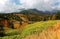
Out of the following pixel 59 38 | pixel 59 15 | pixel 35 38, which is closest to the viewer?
pixel 59 38

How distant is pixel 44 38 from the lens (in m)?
A: 9.14

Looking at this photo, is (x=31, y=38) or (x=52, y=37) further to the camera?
(x=31, y=38)

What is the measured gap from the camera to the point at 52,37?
8945 millimetres

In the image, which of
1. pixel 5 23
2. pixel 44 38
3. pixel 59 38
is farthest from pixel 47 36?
pixel 5 23

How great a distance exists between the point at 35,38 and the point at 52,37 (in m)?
1.38

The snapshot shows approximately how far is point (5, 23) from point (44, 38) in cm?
4379

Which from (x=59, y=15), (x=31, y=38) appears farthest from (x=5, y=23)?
(x=31, y=38)

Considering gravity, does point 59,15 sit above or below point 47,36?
below

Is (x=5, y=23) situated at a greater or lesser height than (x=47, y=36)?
lesser

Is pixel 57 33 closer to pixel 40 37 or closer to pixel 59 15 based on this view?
pixel 40 37

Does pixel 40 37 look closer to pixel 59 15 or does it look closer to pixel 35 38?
pixel 35 38

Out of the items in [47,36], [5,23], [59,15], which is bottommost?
[5,23]

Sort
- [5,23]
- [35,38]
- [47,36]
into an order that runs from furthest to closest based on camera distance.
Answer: [5,23], [35,38], [47,36]

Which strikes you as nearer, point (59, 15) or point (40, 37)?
point (40, 37)
